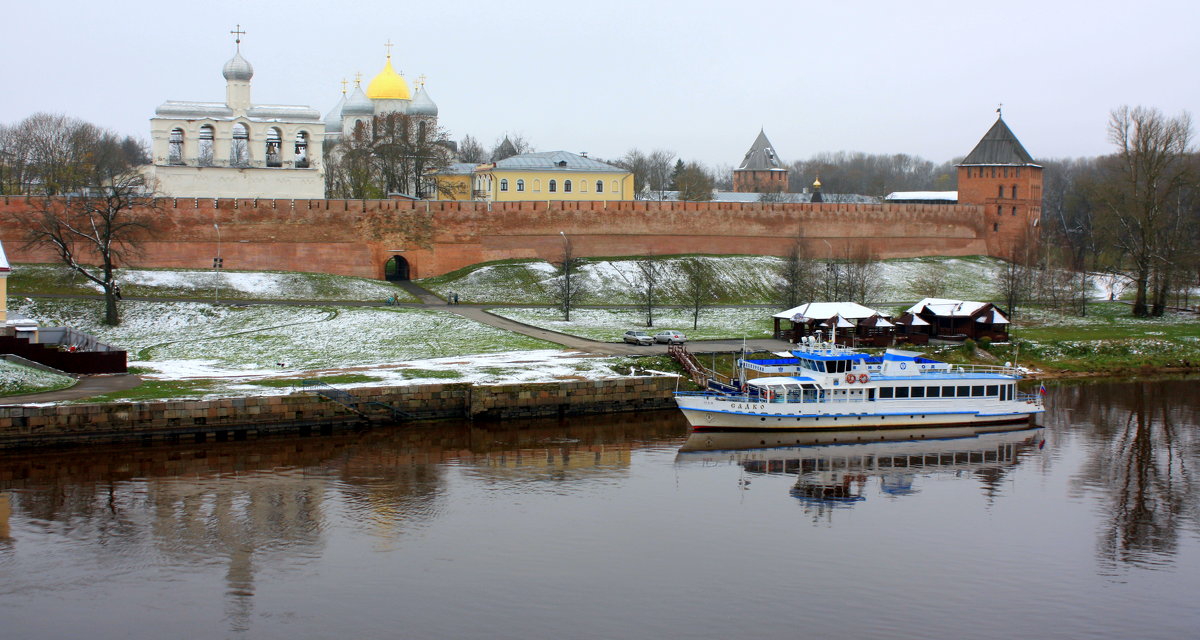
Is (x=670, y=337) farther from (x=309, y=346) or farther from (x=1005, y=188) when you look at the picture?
(x=1005, y=188)

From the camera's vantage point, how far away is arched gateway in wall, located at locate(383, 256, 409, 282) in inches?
2008

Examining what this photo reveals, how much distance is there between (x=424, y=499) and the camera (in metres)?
22.2

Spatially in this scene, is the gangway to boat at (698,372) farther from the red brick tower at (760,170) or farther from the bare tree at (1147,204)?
the red brick tower at (760,170)

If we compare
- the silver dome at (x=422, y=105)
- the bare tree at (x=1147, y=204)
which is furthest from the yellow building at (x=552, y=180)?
the bare tree at (x=1147, y=204)

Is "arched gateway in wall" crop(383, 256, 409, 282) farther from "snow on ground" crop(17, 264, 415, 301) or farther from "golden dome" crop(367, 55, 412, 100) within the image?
"golden dome" crop(367, 55, 412, 100)

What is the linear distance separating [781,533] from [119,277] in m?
31.3

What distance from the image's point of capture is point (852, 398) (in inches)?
1173

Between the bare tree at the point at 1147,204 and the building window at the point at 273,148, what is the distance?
34242 mm

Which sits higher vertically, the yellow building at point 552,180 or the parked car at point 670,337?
the yellow building at point 552,180

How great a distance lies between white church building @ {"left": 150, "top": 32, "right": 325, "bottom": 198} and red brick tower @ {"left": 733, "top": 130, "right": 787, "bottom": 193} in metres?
48.4

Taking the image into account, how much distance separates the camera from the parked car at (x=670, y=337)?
3625 centimetres

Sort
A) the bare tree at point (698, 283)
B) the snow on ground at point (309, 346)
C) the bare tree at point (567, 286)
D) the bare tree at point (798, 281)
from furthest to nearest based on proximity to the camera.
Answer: the bare tree at point (698, 283) → the bare tree at point (798, 281) → the bare tree at point (567, 286) → the snow on ground at point (309, 346)

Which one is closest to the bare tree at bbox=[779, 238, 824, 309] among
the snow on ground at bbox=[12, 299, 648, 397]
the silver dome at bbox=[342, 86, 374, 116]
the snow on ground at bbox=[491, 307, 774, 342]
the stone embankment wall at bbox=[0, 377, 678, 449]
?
the snow on ground at bbox=[491, 307, 774, 342]

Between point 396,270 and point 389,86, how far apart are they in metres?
20.4
